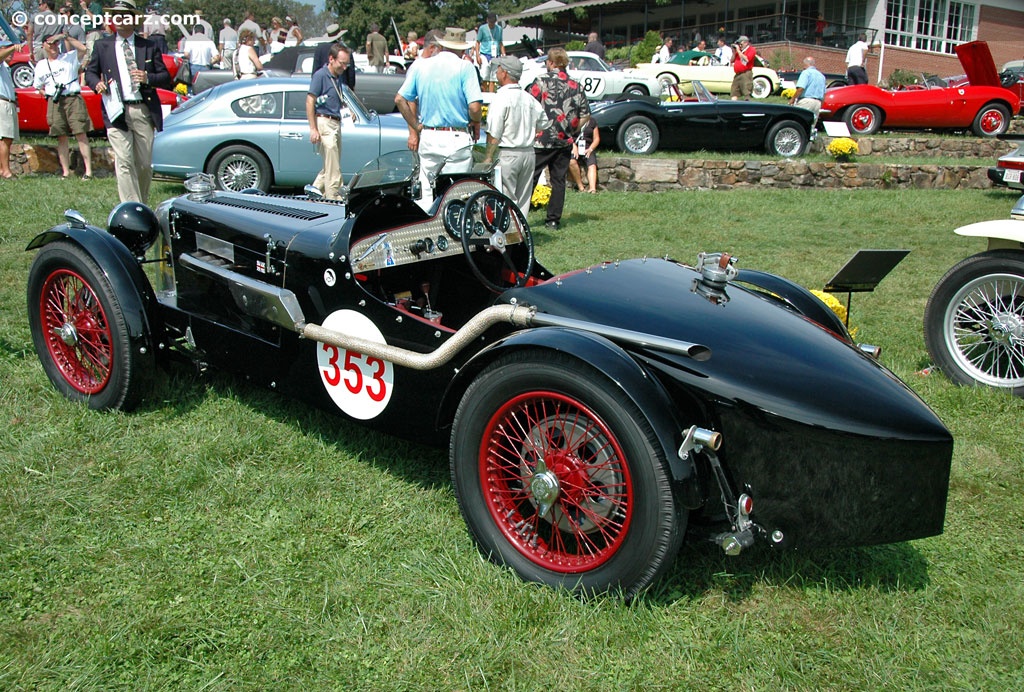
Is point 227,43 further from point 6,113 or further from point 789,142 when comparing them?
point 789,142

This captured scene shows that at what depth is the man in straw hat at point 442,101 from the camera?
7.57 metres

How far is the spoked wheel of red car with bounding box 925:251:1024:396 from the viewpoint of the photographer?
4730mm

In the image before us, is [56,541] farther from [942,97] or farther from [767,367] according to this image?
[942,97]

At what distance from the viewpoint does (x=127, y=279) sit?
3930mm

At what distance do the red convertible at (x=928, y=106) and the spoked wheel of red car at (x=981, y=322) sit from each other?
1315 centimetres

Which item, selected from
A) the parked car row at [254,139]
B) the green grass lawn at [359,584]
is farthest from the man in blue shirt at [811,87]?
the green grass lawn at [359,584]

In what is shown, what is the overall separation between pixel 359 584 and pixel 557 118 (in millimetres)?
7183

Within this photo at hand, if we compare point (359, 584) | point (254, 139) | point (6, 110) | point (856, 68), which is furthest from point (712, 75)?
point (359, 584)

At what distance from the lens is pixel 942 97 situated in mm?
16969

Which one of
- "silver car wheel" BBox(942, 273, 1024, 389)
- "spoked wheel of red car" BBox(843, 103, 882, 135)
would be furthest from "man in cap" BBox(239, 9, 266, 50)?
"silver car wheel" BBox(942, 273, 1024, 389)

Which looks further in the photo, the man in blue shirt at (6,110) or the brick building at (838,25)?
the brick building at (838,25)

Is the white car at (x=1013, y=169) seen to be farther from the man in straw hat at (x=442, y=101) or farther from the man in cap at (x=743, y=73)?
the man in cap at (x=743, y=73)

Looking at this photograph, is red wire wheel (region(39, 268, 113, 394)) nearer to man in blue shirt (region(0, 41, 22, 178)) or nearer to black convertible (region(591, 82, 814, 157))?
man in blue shirt (region(0, 41, 22, 178))

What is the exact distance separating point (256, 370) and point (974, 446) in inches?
136
